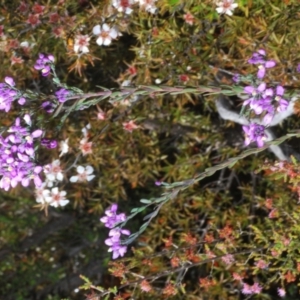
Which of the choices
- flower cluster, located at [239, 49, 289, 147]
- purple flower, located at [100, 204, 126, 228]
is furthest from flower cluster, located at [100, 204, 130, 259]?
flower cluster, located at [239, 49, 289, 147]

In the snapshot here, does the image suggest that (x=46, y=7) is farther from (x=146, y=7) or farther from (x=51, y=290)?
(x=51, y=290)

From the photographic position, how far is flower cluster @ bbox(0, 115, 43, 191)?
1320 mm

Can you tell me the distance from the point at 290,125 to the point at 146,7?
80cm

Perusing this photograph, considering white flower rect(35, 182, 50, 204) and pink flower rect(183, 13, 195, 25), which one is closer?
pink flower rect(183, 13, 195, 25)

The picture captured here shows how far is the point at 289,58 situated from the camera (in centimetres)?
194

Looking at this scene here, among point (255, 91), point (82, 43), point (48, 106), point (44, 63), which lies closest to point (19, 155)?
point (48, 106)

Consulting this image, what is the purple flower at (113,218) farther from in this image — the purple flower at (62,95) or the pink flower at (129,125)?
the pink flower at (129,125)

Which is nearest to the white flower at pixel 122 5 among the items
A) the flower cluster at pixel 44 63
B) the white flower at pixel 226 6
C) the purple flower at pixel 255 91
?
the white flower at pixel 226 6

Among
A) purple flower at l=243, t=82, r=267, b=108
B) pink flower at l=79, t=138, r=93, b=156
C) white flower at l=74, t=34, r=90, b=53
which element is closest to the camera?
purple flower at l=243, t=82, r=267, b=108

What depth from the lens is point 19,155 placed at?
132 cm

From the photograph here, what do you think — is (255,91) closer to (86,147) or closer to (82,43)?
(82,43)

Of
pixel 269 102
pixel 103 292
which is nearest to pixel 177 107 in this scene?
pixel 103 292

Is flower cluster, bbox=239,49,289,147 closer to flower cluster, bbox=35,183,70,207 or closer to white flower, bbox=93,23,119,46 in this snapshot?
white flower, bbox=93,23,119,46

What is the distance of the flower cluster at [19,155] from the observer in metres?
1.32
